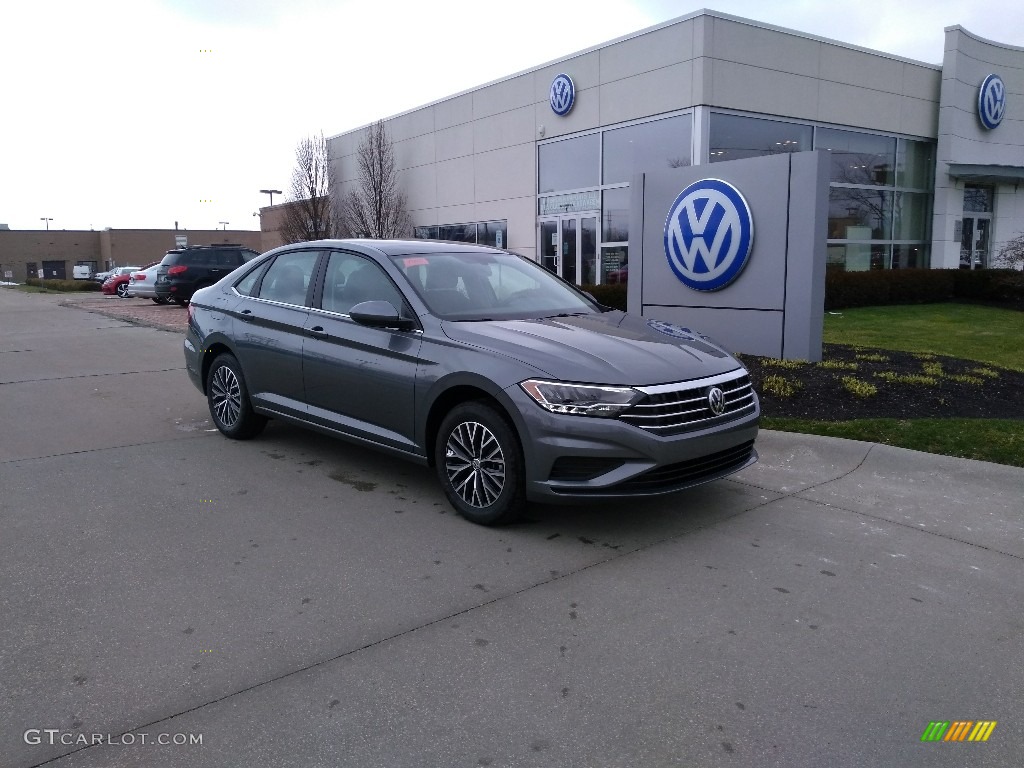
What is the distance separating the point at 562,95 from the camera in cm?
2288

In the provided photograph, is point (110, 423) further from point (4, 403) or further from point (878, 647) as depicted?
point (878, 647)

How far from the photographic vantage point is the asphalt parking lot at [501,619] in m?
2.86

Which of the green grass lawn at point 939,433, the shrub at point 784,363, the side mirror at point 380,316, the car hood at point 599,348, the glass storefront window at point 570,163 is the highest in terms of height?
the glass storefront window at point 570,163

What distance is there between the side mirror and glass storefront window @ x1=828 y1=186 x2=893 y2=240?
18.7m

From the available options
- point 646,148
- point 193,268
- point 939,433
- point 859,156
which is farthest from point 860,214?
point 193,268

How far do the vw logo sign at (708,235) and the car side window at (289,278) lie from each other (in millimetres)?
5570

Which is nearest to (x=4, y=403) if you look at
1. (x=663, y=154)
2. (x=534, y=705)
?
(x=534, y=705)

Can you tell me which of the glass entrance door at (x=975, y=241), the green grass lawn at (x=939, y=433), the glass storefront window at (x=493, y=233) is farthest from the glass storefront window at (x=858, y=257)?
the green grass lawn at (x=939, y=433)

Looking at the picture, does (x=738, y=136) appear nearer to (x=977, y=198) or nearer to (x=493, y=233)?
(x=493, y=233)

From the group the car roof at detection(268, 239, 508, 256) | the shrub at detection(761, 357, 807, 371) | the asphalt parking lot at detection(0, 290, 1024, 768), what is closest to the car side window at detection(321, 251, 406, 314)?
the car roof at detection(268, 239, 508, 256)

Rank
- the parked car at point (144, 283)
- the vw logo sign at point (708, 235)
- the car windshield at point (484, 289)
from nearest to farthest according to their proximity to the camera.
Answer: the car windshield at point (484, 289)
the vw logo sign at point (708, 235)
the parked car at point (144, 283)

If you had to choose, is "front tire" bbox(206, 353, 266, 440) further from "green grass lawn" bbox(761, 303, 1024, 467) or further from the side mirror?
"green grass lawn" bbox(761, 303, 1024, 467)

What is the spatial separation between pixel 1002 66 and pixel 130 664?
29.7 meters

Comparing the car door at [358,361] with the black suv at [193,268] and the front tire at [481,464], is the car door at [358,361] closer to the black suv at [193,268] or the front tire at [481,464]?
the front tire at [481,464]
